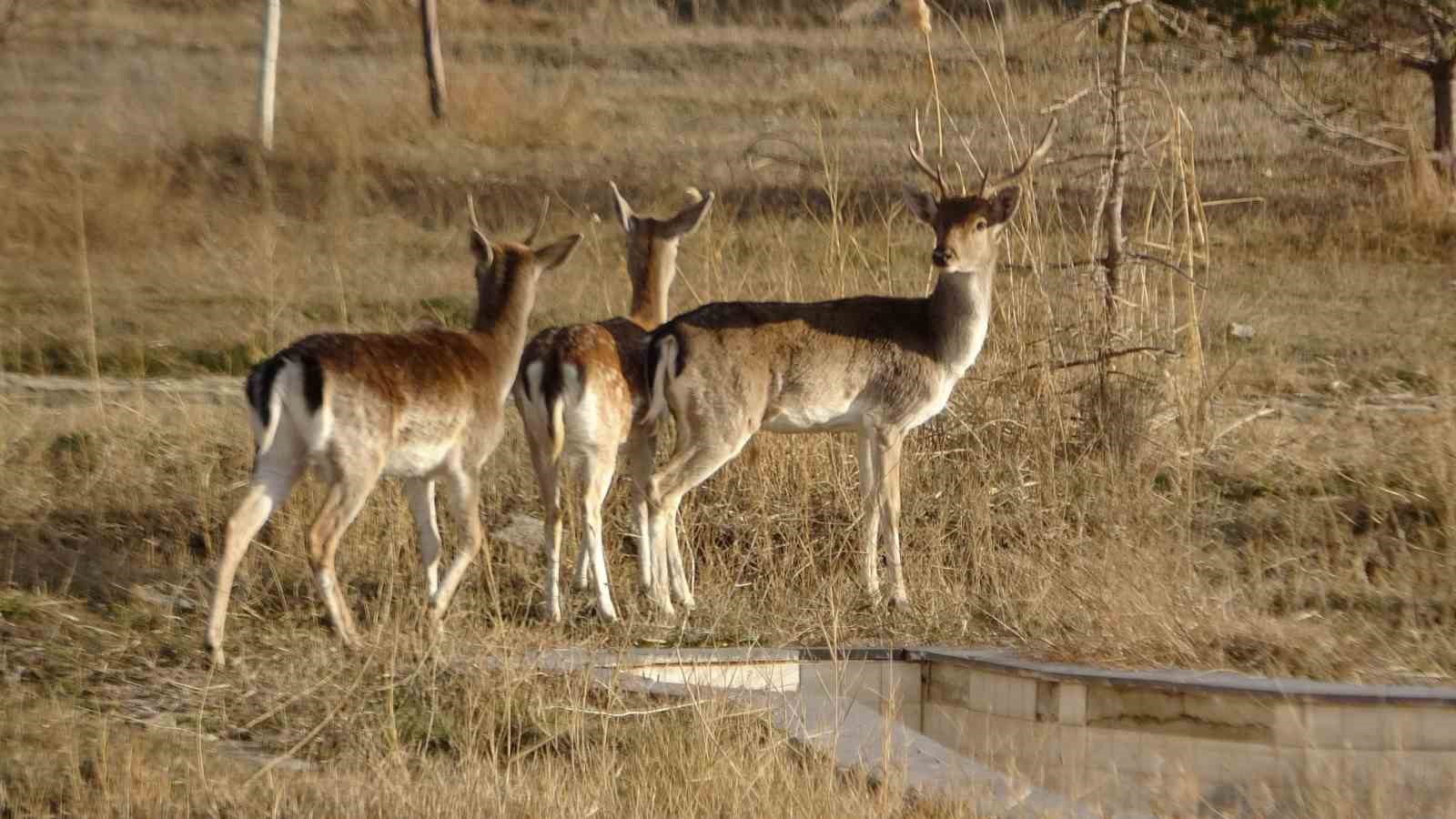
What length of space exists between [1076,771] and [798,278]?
543cm

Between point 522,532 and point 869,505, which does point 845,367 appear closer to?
point 869,505

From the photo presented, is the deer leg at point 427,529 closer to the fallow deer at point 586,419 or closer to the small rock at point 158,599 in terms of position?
the fallow deer at point 586,419

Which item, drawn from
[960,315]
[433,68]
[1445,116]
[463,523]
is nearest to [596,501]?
[463,523]

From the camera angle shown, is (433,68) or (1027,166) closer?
(1027,166)

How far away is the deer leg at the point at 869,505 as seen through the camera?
27.7 feet

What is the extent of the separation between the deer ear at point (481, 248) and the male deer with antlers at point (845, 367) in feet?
2.43

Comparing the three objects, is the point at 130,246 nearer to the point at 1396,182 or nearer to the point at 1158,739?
the point at 1396,182

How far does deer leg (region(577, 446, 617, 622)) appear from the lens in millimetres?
7859

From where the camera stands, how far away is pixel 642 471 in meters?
8.51

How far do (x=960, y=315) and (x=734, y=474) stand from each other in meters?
1.32

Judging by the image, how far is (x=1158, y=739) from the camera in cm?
636

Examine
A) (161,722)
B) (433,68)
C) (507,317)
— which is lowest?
(161,722)

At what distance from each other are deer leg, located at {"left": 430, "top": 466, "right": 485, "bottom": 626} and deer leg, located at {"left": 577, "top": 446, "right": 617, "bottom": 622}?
1.63 ft

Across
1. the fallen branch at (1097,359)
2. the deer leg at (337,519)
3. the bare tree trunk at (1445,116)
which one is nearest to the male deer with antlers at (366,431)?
the deer leg at (337,519)
